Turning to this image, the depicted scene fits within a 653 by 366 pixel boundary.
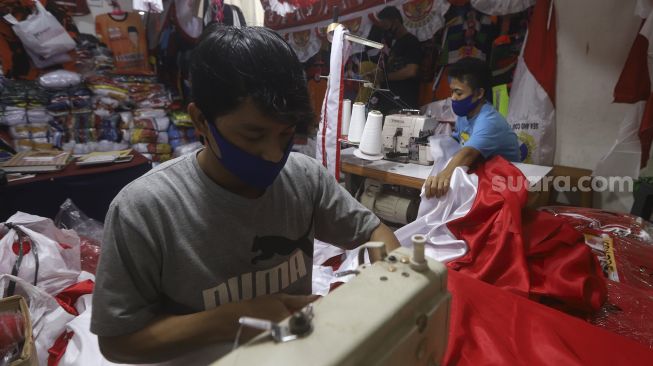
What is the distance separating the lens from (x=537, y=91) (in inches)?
122

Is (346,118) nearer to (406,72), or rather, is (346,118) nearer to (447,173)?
(447,173)

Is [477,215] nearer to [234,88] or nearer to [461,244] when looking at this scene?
[461,244]

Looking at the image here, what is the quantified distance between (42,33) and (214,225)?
3.71 metres

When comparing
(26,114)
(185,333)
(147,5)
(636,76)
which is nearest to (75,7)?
(147,5)

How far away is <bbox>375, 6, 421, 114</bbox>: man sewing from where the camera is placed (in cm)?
352

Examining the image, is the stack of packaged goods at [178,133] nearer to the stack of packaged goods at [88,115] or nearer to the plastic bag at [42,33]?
the stack of packaged goods at [88,115]

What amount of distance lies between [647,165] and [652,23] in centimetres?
98

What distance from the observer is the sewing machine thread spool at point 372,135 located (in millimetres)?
2344

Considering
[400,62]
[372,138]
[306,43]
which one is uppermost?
[306,43]

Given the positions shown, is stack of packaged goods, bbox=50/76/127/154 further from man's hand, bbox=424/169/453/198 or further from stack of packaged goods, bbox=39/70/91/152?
man's hand, bbox=424/169/453/198

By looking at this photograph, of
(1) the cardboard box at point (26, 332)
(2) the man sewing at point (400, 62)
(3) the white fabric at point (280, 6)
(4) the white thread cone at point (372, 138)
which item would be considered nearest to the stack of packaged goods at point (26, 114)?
(3) the white fabric at point (280, 6)

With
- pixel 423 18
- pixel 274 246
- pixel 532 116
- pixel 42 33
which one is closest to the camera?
pixel 274 246

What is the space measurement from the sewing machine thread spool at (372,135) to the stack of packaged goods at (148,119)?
272 centimetres

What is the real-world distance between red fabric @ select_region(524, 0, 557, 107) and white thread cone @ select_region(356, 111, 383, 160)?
165 centimetres
